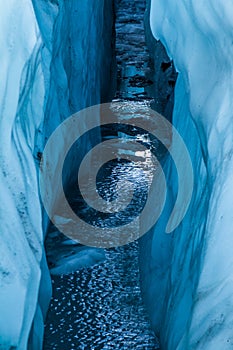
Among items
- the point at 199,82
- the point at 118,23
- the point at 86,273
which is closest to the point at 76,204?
the point at 86,273

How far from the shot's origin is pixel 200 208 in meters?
2.85

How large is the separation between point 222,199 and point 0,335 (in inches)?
39.5

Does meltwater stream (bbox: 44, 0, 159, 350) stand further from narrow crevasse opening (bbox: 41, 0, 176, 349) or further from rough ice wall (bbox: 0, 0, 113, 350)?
rough ice wall (bbox: 0, 0, 113, 350)

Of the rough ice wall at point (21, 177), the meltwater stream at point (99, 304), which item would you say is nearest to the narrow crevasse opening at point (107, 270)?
the meltwater stream at point (99, 304)

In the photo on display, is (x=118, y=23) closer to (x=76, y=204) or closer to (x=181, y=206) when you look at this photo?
(x=76, y=204)

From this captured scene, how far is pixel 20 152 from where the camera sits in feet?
8.63

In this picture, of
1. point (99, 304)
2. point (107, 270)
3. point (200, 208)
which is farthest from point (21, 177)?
point (107, 270)

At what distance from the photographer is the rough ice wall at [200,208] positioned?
2.11 m

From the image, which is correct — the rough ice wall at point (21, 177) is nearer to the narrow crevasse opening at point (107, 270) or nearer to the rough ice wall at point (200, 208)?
the narrow crevasse opening at point (107, 270)

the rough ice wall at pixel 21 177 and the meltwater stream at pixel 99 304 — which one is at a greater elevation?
the rough ice wall at pixel 21 177

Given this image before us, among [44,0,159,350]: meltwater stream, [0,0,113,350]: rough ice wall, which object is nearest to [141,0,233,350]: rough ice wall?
[44,0,159,350]: meltwater stream

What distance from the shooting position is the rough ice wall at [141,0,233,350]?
2.11 metres

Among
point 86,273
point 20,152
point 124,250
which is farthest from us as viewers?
point 124,250

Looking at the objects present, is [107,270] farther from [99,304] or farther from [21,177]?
[21,177]
